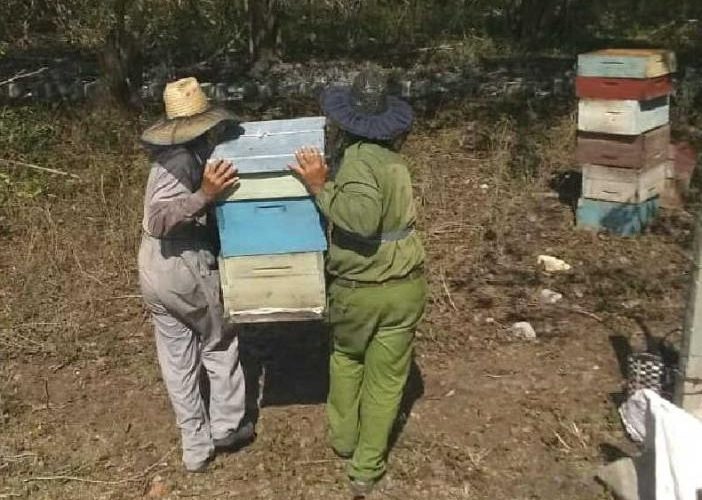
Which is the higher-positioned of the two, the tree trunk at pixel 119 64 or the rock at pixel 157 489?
the tree trunk at pixel 119 64

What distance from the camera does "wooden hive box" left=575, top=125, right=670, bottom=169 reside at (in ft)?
20.9

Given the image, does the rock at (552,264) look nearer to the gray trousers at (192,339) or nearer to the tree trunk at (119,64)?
the gray trousers at (192,339)

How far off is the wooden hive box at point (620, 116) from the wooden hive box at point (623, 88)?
5cm

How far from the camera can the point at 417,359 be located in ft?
16.6

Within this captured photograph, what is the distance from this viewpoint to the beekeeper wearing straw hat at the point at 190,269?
3.59 m

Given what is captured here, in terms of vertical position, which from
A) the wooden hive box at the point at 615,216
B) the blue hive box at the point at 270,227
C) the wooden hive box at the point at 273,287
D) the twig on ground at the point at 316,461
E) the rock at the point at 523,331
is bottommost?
the twig on ground at the point at 316,461

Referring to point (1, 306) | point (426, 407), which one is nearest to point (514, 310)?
point (426, 407)

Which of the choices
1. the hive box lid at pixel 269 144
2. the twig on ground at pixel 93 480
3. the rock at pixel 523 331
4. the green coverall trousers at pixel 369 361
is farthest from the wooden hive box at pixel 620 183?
the twig on ground at pixel 93 480

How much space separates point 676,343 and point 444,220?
233 cm

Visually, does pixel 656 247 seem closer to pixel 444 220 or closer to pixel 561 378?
pixel 444 220

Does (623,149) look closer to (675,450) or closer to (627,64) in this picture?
(627,64)

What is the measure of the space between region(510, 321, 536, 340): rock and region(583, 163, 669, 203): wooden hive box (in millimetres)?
1733

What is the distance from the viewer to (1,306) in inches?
232

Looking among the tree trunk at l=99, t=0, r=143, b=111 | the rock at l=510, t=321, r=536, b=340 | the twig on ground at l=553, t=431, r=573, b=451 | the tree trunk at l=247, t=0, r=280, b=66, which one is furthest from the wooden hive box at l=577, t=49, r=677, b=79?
the tree trunk at l=247, t=0, r=280, b=66
